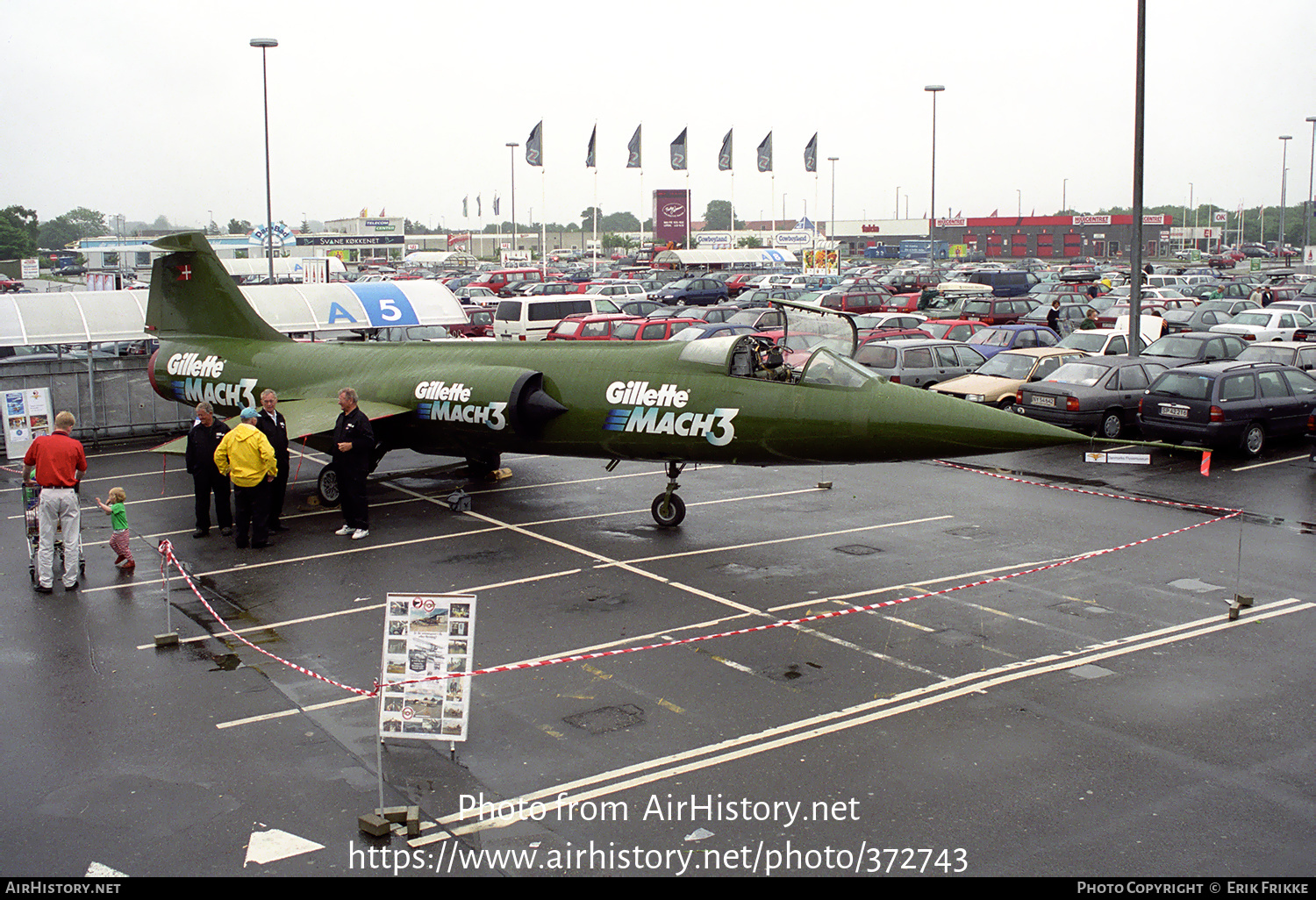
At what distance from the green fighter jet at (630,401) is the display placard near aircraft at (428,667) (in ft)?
21.4

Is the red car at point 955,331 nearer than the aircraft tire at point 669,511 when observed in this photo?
No

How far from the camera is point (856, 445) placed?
Answer: 13352 millimetres

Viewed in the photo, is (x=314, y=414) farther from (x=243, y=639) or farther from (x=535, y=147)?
(x=535, y=147)

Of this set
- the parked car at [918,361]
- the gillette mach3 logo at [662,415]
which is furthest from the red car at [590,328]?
the gillette mach3 logo at [662,415]

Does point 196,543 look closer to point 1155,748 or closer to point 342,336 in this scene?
point 1155,748

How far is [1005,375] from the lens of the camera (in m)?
24.2

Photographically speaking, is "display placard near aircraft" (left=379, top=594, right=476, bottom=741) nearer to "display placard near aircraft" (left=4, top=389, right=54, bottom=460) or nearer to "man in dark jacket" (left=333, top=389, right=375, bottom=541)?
"man in dark jacket" (left=333, top=389, right=375, bottom=541)

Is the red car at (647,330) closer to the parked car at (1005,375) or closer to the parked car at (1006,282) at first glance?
the parked car at (1005,375)

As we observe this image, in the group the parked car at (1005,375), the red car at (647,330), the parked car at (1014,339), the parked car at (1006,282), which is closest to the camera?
the parked car at (1005,375)

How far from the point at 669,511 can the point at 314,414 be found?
18.2 ft

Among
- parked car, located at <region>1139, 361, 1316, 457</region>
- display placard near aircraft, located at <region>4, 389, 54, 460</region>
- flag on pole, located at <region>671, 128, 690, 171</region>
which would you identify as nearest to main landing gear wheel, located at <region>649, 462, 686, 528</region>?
parked car, located at <region>1139, 361, 1316, 457</region>

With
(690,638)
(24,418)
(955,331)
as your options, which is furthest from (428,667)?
(955,331)

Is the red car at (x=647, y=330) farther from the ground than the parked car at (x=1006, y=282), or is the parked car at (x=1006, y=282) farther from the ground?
the parked car at (x=1006, y=282)

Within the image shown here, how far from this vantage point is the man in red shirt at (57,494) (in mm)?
12008
